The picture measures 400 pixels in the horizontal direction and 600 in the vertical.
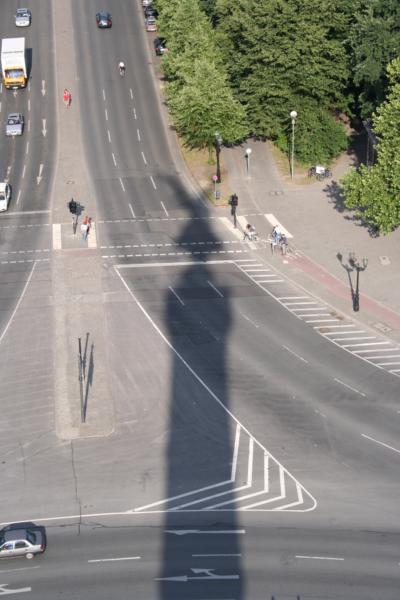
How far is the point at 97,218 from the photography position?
89.8m

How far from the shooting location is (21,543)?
4900 cm

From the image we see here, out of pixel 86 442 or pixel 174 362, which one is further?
pixel 174 362

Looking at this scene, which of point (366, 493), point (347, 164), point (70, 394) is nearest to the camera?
point (366, 493)

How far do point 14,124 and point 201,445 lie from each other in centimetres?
6042

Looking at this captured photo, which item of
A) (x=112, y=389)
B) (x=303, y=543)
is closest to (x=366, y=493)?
(x=303, y=543)

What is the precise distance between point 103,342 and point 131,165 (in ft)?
118

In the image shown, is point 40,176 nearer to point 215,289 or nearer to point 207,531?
point 215,289

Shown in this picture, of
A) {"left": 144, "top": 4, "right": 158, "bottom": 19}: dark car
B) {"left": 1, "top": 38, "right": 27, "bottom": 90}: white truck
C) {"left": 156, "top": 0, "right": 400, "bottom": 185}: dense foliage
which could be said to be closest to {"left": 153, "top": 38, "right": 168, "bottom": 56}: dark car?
{"left": 144, "top": 4, "right": 158, "bottom": 19}: dark car

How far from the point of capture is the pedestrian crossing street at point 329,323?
66688 millimetres

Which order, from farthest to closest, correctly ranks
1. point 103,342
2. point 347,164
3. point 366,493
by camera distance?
1. point 347,164
2. point 103,342
3. point 366,493

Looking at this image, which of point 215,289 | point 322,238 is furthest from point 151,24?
point 215,289

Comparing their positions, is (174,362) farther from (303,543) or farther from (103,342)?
(303,543)

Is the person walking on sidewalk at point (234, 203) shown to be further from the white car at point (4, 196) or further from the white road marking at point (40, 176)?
the white road marking at point (40, 176)

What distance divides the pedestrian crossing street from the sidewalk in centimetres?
94
